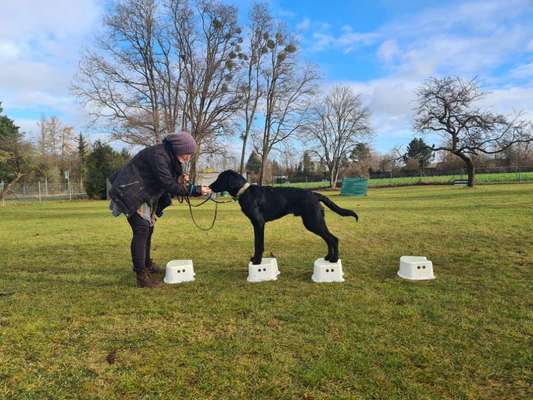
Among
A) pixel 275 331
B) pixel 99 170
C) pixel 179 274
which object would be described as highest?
pixel 99 170

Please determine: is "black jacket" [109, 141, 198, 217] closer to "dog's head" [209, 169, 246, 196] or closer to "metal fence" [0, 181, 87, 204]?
"dog's head" [209, 169, 246, 196]

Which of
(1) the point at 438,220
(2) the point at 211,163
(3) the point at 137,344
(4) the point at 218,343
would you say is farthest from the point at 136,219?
(2) the point at 211,163

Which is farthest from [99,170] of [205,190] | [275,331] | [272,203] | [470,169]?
[275,331]

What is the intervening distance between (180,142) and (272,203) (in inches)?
52.3

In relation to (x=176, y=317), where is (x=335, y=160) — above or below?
above

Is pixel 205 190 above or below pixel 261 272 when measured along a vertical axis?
above

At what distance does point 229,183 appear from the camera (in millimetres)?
4656

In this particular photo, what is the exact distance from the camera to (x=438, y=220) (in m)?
9.73

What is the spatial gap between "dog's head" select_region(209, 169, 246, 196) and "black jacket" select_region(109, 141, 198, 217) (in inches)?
13.3

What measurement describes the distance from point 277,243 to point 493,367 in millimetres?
5031

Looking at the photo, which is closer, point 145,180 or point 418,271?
point 145,180

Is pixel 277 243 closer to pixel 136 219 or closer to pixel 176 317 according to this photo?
pixel 136 219

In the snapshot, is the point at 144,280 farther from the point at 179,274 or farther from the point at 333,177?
the point at 333,177

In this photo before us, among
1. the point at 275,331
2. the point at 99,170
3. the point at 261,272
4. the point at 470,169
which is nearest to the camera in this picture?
the point at 275,331
